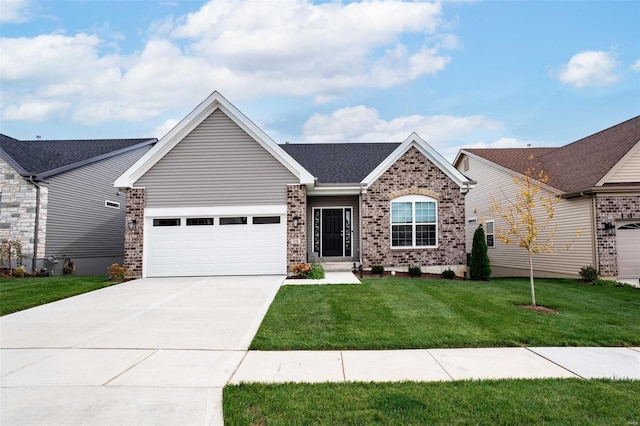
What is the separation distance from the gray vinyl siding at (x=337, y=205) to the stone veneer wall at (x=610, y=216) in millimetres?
8770

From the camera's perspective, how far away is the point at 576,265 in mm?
13688

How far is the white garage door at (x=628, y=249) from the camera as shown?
12812 millimetres

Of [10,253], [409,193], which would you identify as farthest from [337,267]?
[10,253]

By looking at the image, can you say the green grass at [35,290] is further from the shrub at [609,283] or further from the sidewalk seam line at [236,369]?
the shrub at [609,283]

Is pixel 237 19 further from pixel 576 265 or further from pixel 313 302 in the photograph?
pixel 576 265

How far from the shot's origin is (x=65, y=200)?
51.5 feet

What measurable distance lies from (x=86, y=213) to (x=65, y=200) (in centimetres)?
140

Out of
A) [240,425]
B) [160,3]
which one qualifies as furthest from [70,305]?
[160,3]

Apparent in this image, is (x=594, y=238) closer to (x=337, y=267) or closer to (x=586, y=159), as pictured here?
(x=586, y=159)

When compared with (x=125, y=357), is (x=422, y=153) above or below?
above

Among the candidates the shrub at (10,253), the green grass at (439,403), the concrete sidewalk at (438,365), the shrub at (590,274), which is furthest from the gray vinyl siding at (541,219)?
the shrub at (10,253)

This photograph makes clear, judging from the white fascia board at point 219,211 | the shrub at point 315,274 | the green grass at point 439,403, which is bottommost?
the green grass at point 439,403

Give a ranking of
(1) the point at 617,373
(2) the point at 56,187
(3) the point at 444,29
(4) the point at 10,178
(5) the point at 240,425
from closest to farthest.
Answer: (5) the point at 240,425 → (1) the point at 617,373 → (3) the point at 444,29 → (4) the point at 10,178 → (2) the point at 56,187

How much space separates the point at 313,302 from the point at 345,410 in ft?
15.6
